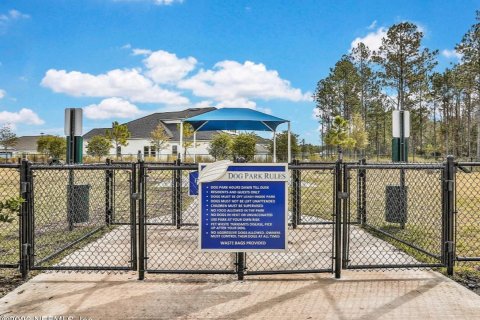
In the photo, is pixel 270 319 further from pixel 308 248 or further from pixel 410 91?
pixel 410 91

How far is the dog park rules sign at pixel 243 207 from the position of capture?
3.93m

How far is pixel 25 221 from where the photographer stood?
4238 mm

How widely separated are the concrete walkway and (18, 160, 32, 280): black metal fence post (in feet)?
0.70

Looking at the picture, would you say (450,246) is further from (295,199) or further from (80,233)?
(80,233)

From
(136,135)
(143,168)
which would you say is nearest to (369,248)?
(143,168)

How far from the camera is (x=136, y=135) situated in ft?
156

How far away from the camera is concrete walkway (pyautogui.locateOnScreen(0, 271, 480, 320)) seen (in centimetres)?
329

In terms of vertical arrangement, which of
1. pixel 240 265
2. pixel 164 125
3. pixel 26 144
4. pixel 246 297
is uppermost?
pixel 164 125

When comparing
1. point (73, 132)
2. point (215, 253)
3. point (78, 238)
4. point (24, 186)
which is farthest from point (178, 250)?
point (73, 132)

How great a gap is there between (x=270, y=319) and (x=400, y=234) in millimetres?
4028

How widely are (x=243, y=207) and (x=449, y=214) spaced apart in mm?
2164

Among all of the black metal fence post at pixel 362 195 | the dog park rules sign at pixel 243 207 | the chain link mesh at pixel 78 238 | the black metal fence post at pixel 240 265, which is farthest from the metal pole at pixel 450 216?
the chain link mesh at pixel 78 238

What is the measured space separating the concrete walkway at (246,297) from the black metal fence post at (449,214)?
22 centimetres

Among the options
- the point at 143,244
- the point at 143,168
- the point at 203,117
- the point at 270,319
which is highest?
the point at 203,117
